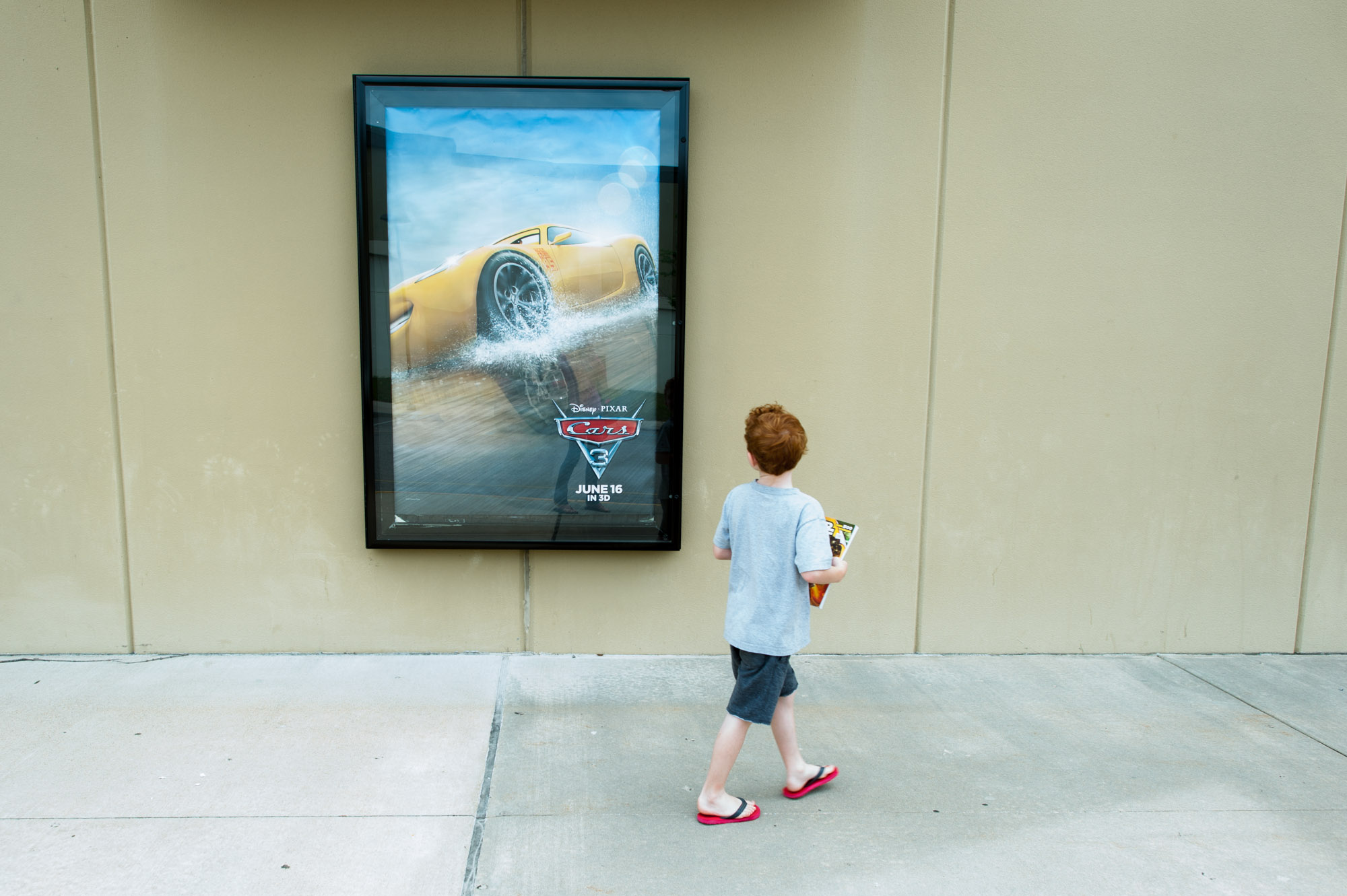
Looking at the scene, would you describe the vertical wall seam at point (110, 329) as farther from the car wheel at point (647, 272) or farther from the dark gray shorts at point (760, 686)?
the dark gray shorts at point (760, 686)

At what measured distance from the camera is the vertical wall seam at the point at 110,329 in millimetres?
4109

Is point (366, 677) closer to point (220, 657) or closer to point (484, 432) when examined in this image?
point (220, 657)

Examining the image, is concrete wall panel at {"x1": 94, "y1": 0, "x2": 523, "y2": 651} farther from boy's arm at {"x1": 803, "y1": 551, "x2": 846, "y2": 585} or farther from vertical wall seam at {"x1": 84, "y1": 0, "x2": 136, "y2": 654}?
boy's arm at {"x1": 803, "y1": 551, "x2": 846, "y2": 585}

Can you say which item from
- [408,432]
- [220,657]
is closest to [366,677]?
[220,657]

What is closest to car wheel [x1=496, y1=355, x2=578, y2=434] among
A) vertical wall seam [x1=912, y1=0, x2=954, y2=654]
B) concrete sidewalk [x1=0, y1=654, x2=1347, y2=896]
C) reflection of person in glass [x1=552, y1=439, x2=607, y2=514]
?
reflection of person in glass [x1=552, y1=439, x2=607, y2=514]

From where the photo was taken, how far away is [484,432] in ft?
14.3

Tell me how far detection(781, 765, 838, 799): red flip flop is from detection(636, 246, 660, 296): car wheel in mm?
2443

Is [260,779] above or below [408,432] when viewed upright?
below

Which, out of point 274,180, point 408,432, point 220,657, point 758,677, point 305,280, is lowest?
point 220,657

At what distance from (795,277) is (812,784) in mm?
2527

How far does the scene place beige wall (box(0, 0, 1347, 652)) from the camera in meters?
4.20

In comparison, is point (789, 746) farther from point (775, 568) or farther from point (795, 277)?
point (795, 277)

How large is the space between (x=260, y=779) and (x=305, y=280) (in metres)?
2.44

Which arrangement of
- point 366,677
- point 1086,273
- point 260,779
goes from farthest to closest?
point 1086,273 → point 366,677 → point 260,779
